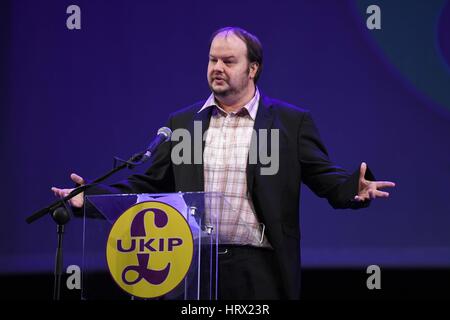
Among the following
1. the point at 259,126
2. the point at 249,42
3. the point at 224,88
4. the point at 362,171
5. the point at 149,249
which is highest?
the point at 249,42

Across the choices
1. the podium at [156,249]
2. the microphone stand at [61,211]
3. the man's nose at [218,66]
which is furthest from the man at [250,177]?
the podium at [156,249]

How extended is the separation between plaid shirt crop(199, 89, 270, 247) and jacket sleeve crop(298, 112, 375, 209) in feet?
0.77

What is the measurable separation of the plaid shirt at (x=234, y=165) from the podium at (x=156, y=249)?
0.36m

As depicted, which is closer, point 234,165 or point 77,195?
point 77,195

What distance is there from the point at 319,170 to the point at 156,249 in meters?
0.93

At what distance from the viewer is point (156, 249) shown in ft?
7.74

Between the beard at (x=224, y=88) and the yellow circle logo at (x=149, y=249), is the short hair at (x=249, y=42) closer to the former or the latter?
the beard at (x=224, y=88)

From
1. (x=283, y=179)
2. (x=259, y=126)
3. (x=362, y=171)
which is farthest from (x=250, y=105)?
(x=362, y=171)

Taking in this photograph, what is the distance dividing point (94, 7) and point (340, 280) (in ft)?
6.93

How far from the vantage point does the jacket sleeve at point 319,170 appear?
2.87m

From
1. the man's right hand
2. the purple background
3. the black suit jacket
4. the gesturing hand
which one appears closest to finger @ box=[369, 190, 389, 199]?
the gesturing hand

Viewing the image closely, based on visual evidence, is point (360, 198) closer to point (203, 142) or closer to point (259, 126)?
point (259, 126)

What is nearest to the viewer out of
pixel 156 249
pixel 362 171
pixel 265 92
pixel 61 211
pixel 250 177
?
pixel 156 249
